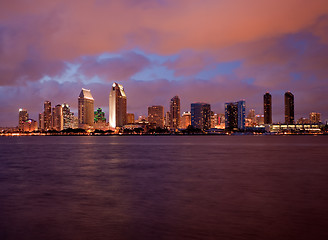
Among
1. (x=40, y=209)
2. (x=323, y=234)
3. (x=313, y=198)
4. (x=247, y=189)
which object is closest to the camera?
(x=323, y=234)

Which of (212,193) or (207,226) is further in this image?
(212,193)

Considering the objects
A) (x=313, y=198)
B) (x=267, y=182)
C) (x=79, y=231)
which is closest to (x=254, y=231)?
(x=79, y=231)

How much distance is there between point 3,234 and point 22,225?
124 centimetres

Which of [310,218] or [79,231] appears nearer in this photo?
[79,231]

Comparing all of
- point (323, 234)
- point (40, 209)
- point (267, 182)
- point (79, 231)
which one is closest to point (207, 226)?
point (323, 234)

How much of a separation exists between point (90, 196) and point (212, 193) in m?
8.55

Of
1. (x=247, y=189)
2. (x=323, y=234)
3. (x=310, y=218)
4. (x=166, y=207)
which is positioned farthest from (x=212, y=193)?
(x=323, y=234)

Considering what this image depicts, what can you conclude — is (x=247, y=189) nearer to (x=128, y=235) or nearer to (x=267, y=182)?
(x=267, y=182)

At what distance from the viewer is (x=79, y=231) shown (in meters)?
12.9

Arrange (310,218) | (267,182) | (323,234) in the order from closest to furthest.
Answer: (323,234), (310,218), (267,182)

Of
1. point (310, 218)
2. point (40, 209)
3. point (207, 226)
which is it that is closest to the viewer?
point (207, 226)

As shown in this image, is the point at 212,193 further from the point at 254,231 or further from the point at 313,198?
the point at 254,231

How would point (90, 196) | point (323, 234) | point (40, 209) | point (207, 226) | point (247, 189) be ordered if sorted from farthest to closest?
point (247, 189)
point (90, 196)
point (40, 209)
point (207, 226)
point (323, 234)

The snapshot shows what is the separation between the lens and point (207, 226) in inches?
532
